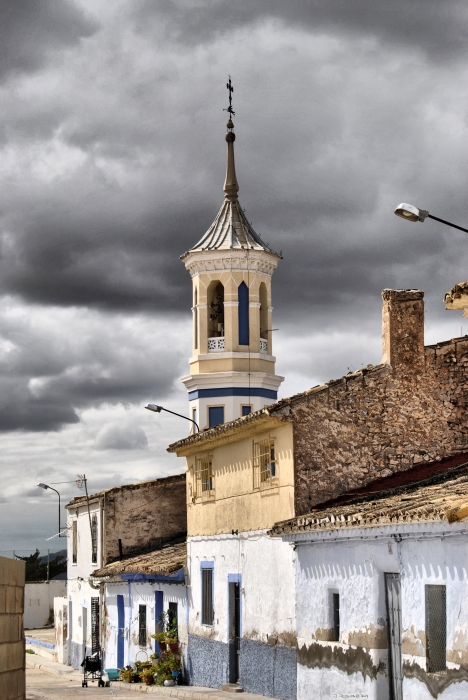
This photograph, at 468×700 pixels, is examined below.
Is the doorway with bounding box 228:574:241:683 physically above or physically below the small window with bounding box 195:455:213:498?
below

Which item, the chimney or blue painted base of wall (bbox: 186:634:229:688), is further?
blue painted base of wall (bbox: 186:634:229:688)

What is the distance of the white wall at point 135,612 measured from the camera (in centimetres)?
2642

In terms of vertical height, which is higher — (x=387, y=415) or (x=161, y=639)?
(x=387, y=415)

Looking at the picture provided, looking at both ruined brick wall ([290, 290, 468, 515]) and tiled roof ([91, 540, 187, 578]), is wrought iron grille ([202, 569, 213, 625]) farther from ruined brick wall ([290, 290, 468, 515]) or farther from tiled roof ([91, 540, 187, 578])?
ruined brick wall ([290, 290, 468, 515])

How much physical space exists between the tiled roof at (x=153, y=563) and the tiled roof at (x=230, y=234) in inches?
590

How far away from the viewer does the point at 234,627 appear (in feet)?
74.9

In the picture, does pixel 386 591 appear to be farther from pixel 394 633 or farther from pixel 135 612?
pixel 135 612

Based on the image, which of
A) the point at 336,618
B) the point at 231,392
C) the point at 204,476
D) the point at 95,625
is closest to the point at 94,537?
the point at 95,625

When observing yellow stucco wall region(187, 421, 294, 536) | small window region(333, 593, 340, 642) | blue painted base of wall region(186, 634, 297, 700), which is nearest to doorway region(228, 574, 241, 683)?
blue painted base of wall region(186, 634, 297, 700)

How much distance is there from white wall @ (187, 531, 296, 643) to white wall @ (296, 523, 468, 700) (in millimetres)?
971

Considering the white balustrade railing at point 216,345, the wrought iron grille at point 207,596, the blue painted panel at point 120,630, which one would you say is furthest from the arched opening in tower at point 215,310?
the wrought iron grille at point 207,596

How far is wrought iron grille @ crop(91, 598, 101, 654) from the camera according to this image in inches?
1323

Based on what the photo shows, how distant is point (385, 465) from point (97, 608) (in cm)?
1606

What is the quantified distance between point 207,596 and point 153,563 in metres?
3.72
